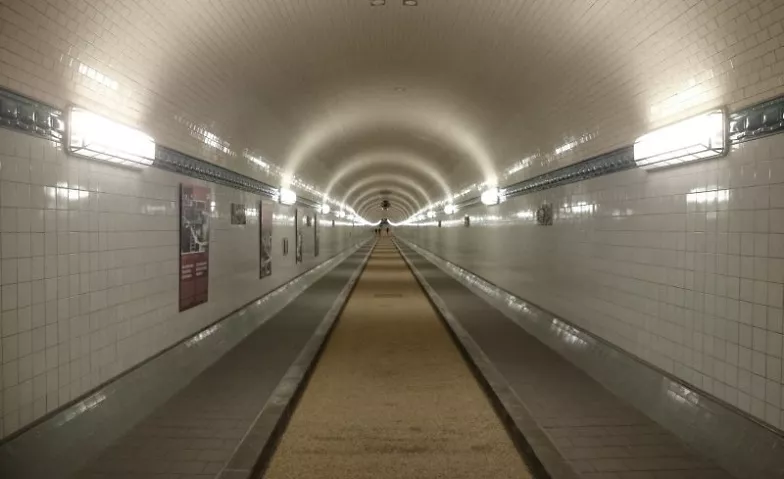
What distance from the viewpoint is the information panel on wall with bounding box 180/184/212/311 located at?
22.8 feet

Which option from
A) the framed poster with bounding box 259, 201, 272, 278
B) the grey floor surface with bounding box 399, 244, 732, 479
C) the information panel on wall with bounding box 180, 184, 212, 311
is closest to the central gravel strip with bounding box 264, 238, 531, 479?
the grey floor surface with bounding box 399, 244, 732, 479

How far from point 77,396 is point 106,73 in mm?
2535

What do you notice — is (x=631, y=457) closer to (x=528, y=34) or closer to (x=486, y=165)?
(x=528, y=34)

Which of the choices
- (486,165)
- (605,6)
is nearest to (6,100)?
(605,6)

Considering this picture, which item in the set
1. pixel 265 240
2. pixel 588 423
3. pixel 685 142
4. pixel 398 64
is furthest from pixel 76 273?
pixel 265 240

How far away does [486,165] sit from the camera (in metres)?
13.7

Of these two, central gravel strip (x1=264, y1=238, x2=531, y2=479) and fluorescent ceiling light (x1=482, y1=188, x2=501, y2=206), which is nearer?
central gravel strip (x1=264, y1=238, x2=531, y2=479)

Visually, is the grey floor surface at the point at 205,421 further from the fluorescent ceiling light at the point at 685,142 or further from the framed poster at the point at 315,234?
the framed poster at the point at 315,234

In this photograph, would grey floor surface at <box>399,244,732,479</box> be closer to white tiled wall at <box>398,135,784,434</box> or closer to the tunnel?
the tunnel

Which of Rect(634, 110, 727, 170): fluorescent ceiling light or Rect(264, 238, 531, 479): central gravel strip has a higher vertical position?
Rect(634, 110, 727, 170): fluorescent ceiling light

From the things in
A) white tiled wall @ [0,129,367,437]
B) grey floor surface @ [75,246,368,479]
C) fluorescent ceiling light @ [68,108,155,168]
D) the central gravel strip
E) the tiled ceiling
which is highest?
the tiled ceiling

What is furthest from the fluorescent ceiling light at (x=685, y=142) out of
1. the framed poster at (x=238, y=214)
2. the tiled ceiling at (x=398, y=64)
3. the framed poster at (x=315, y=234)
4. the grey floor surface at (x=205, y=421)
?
the framed poster at (x=315, y=234)

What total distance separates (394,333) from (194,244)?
4165mm

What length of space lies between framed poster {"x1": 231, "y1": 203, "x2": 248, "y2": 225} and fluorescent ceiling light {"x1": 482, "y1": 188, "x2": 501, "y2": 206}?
5.84m
